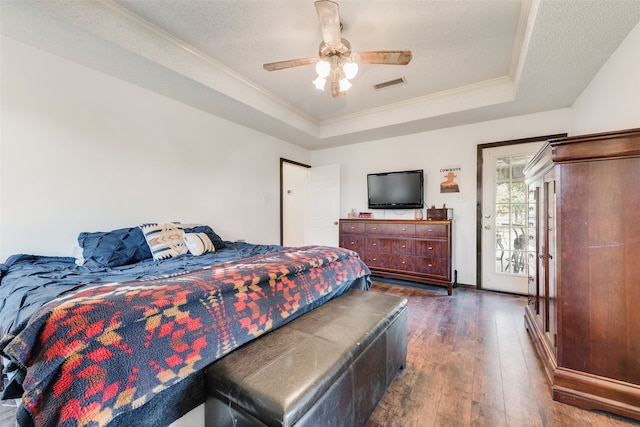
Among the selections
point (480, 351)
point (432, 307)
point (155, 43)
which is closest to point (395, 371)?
point (480, 351)

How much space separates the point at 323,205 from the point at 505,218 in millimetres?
2891

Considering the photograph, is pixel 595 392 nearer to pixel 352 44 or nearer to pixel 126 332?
pixel 126 332

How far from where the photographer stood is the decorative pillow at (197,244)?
238 cm

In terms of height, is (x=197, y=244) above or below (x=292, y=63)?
below

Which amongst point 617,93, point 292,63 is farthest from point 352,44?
point 617,93

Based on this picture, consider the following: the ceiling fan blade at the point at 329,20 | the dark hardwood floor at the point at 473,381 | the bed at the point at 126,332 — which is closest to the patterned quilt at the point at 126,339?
the bed at the point at 126,332

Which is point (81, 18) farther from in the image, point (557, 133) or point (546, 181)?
point (557, 133)

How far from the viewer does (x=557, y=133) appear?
3.30m

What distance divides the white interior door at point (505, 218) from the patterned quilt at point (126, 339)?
3515 mm

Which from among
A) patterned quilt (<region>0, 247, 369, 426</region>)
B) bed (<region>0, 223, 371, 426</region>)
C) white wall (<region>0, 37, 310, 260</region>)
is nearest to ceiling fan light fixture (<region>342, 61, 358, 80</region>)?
bed (<region>0, 223, 371, 426</region>)

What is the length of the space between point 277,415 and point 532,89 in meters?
3.65

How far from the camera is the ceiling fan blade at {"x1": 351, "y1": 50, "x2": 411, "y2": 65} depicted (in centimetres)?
200

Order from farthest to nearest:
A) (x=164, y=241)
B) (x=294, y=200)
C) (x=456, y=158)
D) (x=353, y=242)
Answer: (x=294, y=200) → (x=353, y=242) → (x=456, y=158) → (x=164, y=241)

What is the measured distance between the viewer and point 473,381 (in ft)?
5.70
